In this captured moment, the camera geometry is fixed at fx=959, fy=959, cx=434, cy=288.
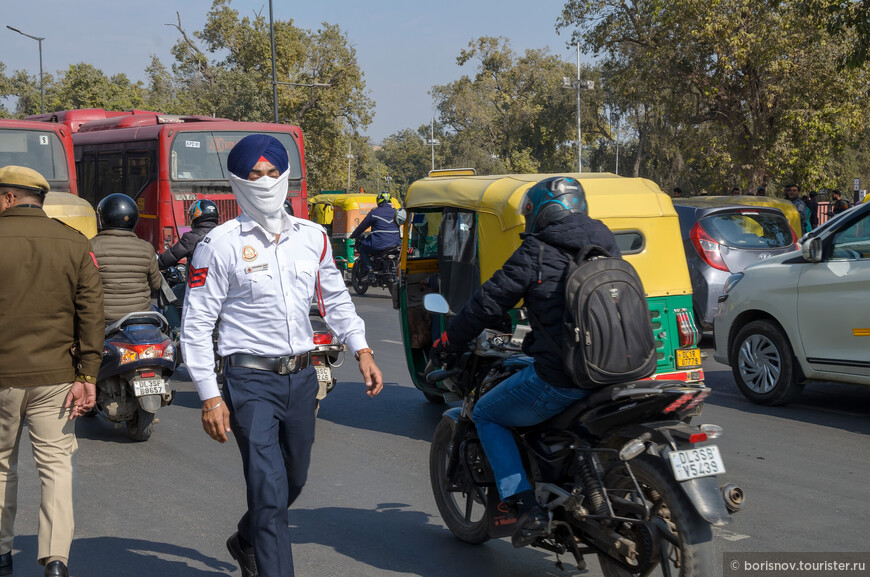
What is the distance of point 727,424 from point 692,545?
14.6 feet

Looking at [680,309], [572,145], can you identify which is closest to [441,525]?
[680,309]

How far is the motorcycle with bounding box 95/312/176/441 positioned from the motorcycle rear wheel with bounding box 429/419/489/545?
2.94m

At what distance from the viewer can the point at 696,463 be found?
11.7ft

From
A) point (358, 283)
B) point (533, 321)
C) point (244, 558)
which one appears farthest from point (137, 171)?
point (533, 321)

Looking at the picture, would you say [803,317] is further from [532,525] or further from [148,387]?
[148,387]

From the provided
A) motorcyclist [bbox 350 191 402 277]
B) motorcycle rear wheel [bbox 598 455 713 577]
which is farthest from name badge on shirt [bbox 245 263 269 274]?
motorcyclist [bbox 350 191 402 277]

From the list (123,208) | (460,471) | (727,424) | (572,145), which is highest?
(572,145)

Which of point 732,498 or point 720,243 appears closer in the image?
point 732,498

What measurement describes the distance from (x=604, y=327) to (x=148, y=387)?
432 cm

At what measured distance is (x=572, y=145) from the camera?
63750 millimetres

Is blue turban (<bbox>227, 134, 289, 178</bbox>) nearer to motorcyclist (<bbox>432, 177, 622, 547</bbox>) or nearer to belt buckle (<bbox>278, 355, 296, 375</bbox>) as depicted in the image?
belt buckle (<bbox>278, 355, 296, 375</bbox>)

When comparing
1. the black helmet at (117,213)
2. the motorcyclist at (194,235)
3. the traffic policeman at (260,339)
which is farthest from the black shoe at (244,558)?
the motorcyclist at (194,235)

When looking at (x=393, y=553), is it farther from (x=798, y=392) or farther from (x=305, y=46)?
(x=305, y=46)

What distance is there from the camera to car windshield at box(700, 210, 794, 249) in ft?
37.3
